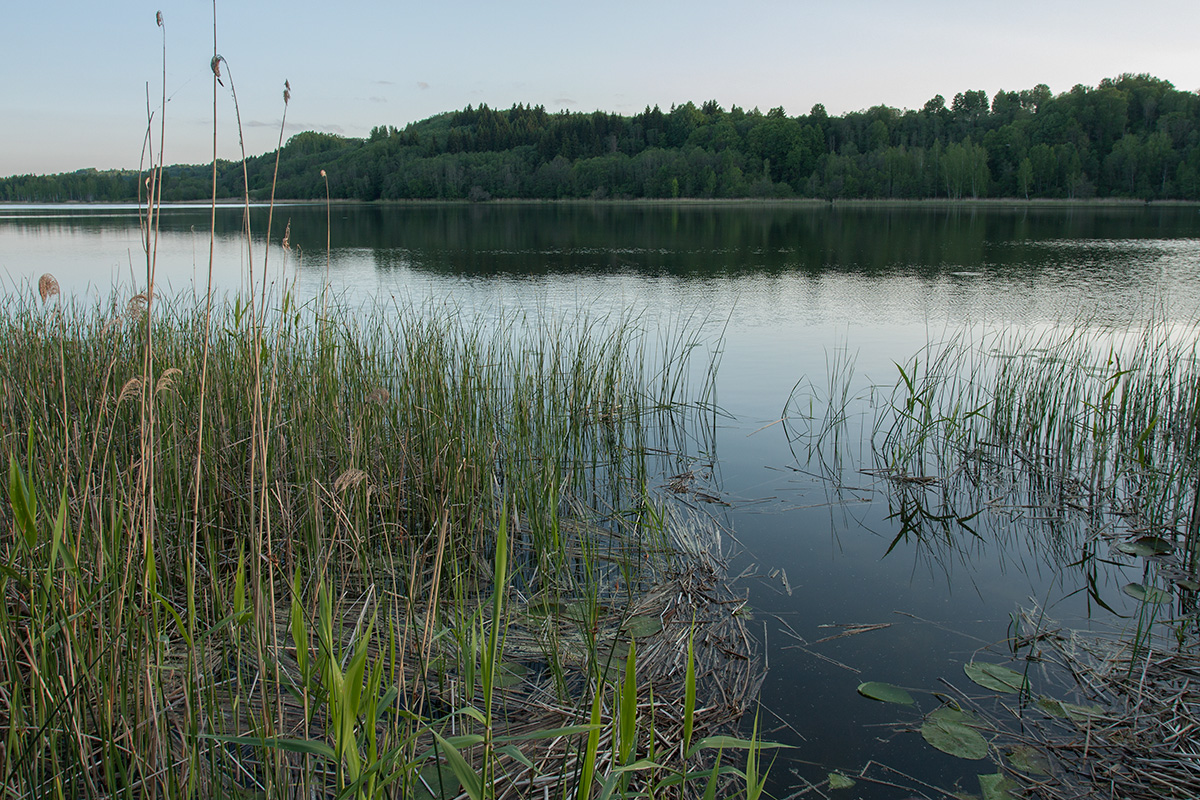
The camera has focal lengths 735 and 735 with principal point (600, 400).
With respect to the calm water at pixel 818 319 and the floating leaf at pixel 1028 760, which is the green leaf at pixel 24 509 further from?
the floating leaf at pixel 1028 760

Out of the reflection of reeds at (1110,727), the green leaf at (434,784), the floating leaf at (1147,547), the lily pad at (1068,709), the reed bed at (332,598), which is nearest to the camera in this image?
the reed bed at (332,598)

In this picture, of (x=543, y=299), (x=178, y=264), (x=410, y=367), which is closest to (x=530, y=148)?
(x=178, y=264)

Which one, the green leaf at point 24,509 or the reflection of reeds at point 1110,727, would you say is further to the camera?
the reflection of reeds at point 1110,727

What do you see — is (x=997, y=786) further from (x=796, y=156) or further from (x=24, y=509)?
(x=796, y=156)

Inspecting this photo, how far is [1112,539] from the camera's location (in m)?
3.89

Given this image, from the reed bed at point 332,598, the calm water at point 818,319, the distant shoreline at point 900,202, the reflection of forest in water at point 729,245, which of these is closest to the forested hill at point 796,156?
the distant shoreline at point 900,202

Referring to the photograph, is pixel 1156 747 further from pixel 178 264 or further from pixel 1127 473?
pixel 178 264

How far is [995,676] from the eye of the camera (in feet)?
8.83

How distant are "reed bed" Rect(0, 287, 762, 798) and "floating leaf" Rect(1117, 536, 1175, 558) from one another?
209cm

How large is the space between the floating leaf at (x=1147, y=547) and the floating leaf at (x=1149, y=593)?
0.34 m

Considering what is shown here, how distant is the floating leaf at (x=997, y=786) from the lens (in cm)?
212

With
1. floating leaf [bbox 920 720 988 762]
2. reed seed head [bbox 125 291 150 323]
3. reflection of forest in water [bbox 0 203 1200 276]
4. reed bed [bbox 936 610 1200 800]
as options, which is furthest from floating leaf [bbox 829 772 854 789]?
reflection of forest in water [bbox 0 203 1200 276]

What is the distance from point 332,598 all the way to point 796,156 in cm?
8448

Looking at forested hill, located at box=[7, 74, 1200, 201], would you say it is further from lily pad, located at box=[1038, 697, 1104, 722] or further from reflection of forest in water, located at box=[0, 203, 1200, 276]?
lily pad, located at box=[1038, 697, 1104, 722]
